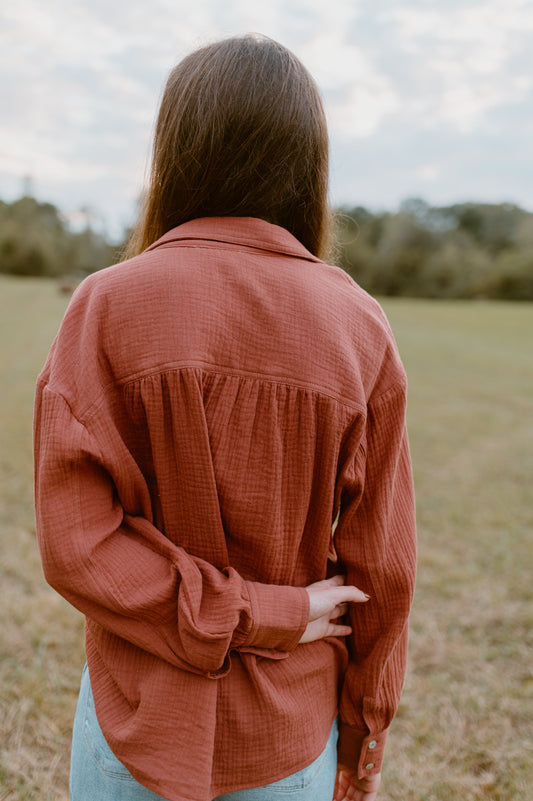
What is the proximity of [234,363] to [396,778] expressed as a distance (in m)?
2.01

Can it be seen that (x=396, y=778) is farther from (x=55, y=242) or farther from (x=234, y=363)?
(x=55, y=242)

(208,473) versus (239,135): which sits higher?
(239,135)

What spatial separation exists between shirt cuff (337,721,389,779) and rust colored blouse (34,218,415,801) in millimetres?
164

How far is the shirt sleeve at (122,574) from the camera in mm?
857

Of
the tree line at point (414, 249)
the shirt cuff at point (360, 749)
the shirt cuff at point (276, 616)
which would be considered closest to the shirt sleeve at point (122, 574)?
the shirt cuff at point (276, 616)

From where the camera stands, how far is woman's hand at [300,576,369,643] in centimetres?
99

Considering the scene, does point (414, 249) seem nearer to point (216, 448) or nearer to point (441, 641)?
point (441, 641)

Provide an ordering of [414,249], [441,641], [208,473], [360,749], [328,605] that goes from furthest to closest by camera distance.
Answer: [414,249] < [441,641] < [360,749] < [328,605] < [208,473]

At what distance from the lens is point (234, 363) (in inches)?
35.3

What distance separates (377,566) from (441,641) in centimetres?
224

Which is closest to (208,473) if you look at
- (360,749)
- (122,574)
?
(122,574)

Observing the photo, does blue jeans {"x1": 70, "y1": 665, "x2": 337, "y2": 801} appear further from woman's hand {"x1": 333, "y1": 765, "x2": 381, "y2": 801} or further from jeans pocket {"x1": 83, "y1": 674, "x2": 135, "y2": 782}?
woman's hand {"x1": 333, "y1": 765, "x2": 381, "y2": 801}

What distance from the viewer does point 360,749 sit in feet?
3.76

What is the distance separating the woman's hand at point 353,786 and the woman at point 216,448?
0.70 ft
